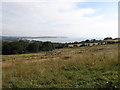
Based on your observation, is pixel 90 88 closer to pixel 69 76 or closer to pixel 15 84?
pixel 69 76

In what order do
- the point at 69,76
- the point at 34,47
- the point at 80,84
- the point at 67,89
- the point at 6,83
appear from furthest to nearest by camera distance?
the point at 34,47
the point at 69,76
the point at 6,83
the point at 80,84
the point at 67,89

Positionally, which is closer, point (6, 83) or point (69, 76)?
point (6, 83)

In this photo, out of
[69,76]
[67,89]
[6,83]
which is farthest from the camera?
[69,76]

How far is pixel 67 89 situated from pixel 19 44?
2520 inches

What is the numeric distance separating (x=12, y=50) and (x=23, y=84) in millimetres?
63127

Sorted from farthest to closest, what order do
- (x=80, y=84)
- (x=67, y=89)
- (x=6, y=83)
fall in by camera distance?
(x=6, y=83)
(x=80, y=84)
(x=67, y=89)

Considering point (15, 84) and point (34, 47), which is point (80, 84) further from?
point (34, 47)

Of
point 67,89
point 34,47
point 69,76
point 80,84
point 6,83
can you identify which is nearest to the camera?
point 67,89

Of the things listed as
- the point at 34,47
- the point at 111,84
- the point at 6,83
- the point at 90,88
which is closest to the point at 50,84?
the point at 90,88

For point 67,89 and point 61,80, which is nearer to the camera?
point 67,89

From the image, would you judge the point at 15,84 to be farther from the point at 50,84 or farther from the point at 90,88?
the point at 90,88

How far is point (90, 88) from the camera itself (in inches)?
140

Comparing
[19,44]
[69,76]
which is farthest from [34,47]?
[69,76]

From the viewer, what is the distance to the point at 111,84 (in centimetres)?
361
